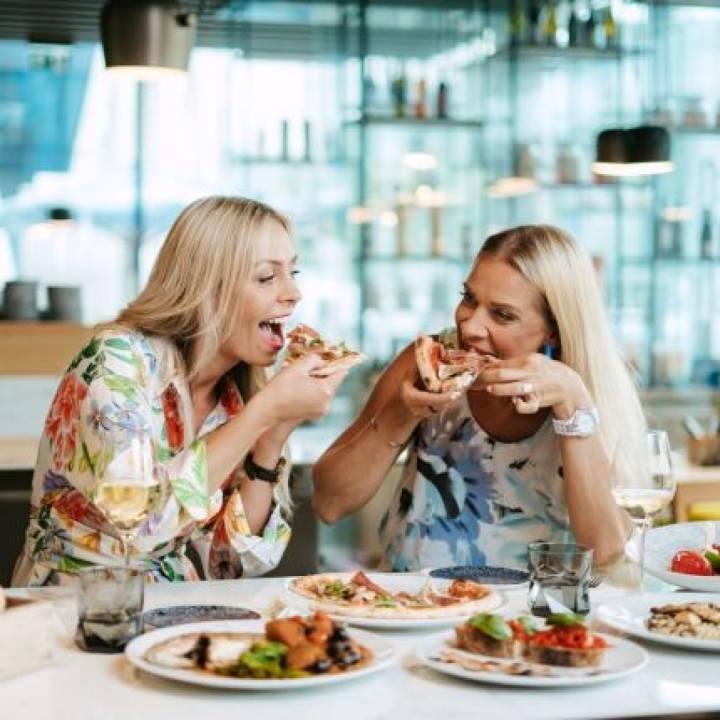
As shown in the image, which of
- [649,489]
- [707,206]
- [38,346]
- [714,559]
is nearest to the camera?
[649,489]

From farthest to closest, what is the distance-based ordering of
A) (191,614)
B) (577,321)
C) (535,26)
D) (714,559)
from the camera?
(535,26) < (577,321) < (714,559) < (191,614)

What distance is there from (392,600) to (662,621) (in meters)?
0.38

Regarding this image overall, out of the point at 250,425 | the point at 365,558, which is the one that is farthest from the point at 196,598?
the point at 365,558

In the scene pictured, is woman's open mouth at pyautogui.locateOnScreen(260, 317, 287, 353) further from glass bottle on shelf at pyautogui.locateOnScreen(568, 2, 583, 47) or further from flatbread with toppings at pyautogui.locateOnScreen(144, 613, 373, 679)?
glass bottle on shelf at pyautogui.locateOnScreen(568, 2, 583, 47)

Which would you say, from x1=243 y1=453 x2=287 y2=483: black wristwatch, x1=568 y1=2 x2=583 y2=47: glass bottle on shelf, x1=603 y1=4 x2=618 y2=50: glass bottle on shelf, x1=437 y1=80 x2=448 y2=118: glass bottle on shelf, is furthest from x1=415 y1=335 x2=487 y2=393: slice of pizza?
x1=603 y1=4 x2=618 y2=50: glass bottle on shelf

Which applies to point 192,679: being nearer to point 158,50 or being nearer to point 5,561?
point 5,561

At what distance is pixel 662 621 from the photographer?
193 cm

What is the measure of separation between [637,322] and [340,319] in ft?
6.30

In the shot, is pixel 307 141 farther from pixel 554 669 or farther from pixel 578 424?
pixel 554 669

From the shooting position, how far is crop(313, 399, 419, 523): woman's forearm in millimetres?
2996

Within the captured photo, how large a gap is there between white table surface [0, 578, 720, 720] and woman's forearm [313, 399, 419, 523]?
1188 mm

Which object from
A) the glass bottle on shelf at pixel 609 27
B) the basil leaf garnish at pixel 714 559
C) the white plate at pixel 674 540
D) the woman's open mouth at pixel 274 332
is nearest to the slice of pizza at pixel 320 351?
the woman's open mouth at pixel 274 332

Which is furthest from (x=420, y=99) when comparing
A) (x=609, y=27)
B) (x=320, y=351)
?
(x=320, y=351)

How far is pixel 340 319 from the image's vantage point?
8.78m
